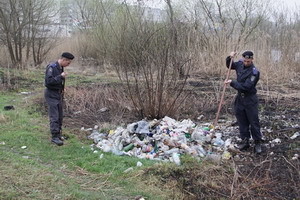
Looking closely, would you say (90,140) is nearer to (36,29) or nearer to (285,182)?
(285,182)

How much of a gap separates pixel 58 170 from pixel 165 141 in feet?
6.49

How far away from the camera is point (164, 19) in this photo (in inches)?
299

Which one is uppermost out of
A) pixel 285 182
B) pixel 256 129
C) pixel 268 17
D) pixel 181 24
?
pixel 268 17

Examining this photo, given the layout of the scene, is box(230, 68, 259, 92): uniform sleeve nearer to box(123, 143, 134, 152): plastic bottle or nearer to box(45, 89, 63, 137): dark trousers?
box(123, 143, 134, 152): plastic bottle

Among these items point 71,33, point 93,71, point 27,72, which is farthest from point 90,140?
point 71,33

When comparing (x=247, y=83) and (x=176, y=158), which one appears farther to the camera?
(x=247, y=83)

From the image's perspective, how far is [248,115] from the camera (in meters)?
5.83

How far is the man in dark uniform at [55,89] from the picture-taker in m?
6.18

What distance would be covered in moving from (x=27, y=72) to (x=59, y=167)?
11953 millimetres

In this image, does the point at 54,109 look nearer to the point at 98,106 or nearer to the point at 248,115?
the point at 98,106

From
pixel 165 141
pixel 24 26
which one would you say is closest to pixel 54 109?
pixel 165 141

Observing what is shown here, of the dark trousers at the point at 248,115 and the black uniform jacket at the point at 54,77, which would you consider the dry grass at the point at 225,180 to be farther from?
the black uniform jacket at the point at 54,77

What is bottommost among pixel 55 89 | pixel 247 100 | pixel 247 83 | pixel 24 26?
pixel 247 100

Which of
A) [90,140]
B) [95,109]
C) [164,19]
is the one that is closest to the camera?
[90,140]
